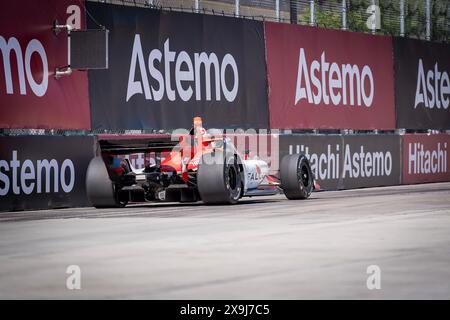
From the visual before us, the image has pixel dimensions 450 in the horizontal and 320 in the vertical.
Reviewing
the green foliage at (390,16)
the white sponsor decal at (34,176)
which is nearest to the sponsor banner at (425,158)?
the green foliage at (390,16)

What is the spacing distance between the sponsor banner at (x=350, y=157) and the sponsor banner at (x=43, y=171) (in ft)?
20.2

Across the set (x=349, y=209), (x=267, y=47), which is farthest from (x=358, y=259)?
(x=267, y=47)

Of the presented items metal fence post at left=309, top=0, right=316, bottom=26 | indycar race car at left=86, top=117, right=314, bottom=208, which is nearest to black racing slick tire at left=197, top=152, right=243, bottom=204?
indycar race car at left=86, top=117, right=314, bottom=208

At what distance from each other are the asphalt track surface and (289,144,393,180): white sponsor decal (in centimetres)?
876

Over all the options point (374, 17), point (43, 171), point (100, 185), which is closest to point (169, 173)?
point (100, 185)

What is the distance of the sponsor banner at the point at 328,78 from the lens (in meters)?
26.1

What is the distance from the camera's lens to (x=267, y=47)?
25719 millimetres

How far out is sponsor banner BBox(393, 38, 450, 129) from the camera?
30.9 m

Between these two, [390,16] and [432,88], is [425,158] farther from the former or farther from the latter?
[390,16]

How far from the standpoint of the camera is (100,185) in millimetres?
19328

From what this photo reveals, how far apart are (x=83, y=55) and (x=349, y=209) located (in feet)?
18.7

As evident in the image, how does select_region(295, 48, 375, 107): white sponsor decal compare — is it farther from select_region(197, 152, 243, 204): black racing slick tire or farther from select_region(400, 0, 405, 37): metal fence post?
select_region(197, 152, 243, 204): black racing slick tire
